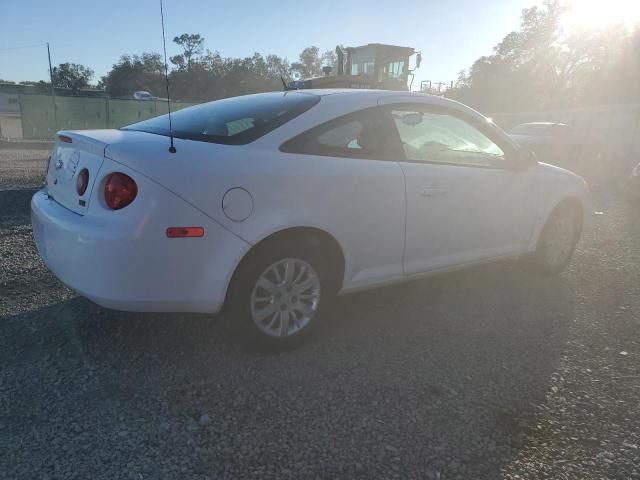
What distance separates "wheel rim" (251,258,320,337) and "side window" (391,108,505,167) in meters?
1.15

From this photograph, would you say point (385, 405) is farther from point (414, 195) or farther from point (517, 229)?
point (517, 229)

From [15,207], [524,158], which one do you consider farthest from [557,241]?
[15,207]

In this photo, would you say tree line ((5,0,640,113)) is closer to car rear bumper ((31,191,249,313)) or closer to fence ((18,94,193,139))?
fence ((18,94,193,139))

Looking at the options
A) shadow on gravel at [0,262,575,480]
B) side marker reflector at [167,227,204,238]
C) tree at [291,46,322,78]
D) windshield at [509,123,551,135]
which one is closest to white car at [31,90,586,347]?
side marker reflector at [167,227,204,238]

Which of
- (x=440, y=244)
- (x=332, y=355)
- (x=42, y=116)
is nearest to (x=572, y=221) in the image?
(x=440, y=244)

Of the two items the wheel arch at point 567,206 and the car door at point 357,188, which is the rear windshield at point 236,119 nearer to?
the car door at point 357,188

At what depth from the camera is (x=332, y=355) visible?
3.19 metres

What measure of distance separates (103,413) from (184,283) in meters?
0.73

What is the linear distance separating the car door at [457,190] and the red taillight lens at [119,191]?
1.76 meters

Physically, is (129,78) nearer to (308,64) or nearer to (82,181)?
(308,64)

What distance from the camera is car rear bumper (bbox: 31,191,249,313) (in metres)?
2.53

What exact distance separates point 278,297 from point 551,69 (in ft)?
221

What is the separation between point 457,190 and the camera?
3736 mm

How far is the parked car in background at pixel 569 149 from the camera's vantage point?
15.1 meters
